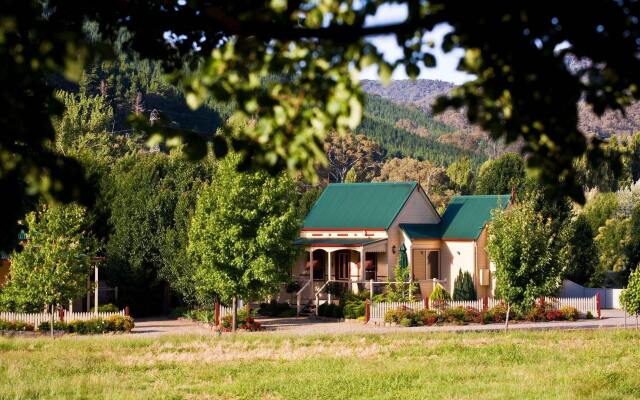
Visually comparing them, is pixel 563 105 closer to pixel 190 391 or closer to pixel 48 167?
pixel 48 167

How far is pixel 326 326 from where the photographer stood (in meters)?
40.8

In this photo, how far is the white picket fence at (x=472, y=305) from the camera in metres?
42.6

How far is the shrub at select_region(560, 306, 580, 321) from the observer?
4462 cm

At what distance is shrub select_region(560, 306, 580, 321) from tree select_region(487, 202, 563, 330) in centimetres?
677

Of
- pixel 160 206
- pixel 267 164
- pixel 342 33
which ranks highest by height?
pixel 160 206

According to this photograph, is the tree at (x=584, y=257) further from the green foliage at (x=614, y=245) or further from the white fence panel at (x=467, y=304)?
the white fence panel at (x=467, y=304)

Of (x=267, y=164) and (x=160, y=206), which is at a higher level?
(x=160, y=206)

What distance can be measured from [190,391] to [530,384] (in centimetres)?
806

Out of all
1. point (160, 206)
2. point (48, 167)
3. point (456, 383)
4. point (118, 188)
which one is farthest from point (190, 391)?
point (118, 188)

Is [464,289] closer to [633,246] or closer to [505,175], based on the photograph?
[633,246]

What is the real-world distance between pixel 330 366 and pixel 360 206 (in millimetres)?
27104

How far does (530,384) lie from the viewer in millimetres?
22344

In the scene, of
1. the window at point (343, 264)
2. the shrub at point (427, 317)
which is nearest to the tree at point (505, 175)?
the window at point (343, 264)

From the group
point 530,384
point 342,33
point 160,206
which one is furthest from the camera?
point 160,206
